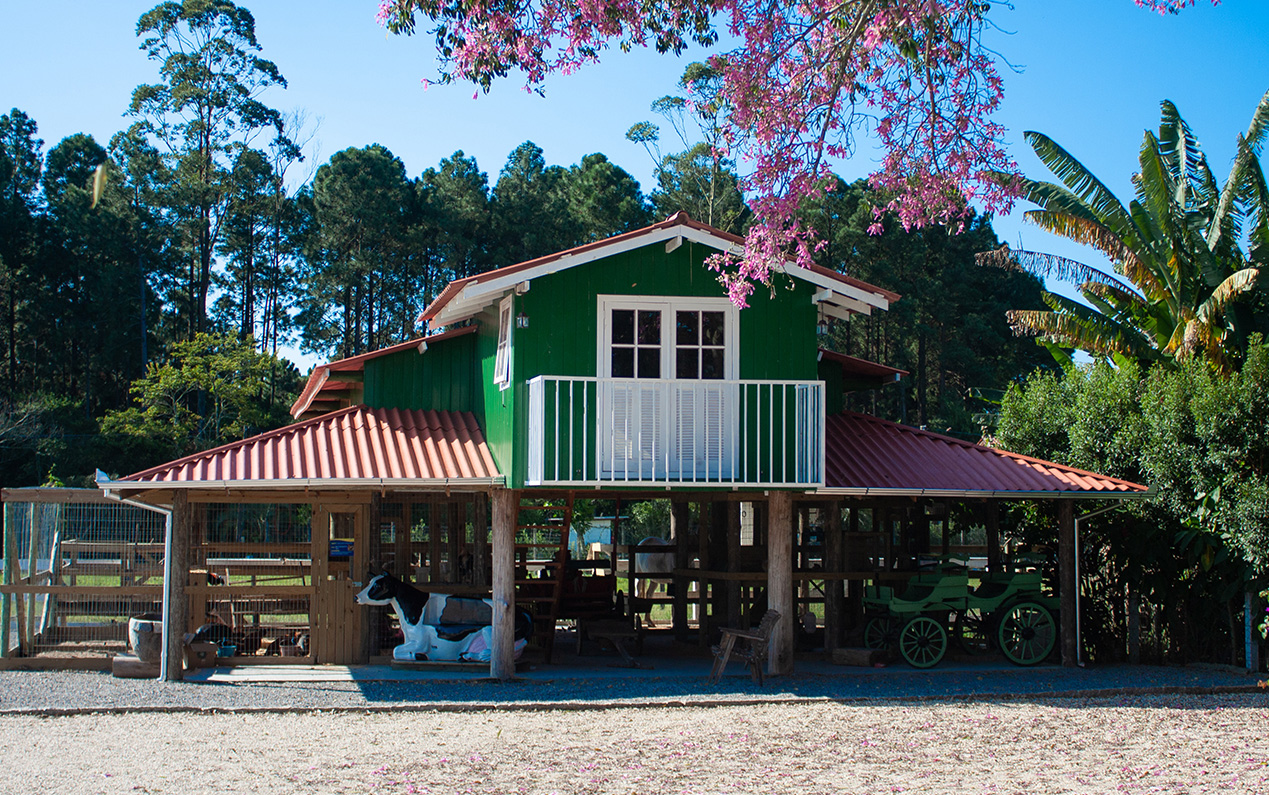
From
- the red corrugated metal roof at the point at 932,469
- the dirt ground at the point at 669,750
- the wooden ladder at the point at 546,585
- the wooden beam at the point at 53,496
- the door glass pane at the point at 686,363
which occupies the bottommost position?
the dirt ground at the point at 669,750

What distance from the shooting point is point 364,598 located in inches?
539

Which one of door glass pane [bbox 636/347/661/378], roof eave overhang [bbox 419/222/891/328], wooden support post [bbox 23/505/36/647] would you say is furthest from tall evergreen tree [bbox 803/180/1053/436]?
wooden support post [bbox 23/505/36/647]

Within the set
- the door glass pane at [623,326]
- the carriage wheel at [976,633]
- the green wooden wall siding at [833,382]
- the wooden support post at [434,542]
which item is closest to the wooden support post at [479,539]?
the wooden support post at [434,542]

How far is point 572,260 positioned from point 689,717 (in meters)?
5.18

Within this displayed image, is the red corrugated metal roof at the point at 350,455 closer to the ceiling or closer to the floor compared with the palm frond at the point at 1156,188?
closer to the floor

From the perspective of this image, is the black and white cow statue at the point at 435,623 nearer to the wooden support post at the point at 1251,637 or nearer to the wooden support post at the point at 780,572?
the wooden support post at the point at 780,572

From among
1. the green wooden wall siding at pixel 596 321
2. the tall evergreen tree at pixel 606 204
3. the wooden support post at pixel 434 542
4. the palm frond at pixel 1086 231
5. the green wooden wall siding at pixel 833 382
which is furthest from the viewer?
the tall evergreen tree at pixel 606 204

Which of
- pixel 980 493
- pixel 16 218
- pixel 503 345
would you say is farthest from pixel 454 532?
pixel 16 218

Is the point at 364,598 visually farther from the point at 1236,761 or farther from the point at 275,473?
the point at 1236,761

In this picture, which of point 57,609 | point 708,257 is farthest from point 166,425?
point 708,257

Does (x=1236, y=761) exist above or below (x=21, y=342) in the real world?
below

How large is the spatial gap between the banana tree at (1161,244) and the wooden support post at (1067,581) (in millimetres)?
3809

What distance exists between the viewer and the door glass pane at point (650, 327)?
13.4 m

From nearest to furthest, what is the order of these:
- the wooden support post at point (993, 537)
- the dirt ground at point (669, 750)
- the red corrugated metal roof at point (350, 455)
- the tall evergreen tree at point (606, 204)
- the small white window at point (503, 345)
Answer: the dirt ground at point (669, 750)
the red corrugated metal roof at point (350, 455)
the small white window at point (503, 345)
the wooden support post at point (993, 537)
the tall evergreen tree at point (606, 204)
